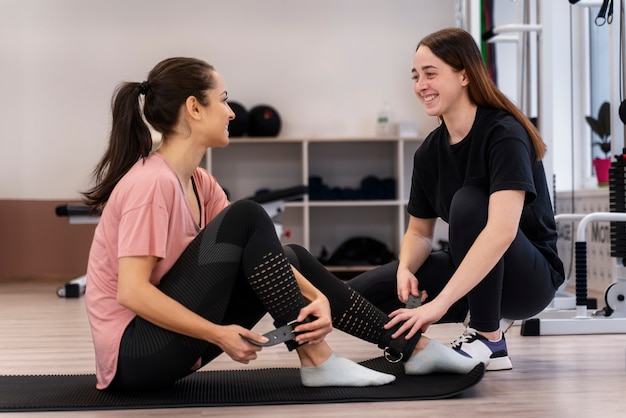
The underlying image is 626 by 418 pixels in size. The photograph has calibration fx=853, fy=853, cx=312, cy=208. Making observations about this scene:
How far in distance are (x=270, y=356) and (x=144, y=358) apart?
86cm

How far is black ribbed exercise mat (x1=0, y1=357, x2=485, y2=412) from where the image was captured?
1784 millimetres

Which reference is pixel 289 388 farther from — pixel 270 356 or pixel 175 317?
pixel 270 356

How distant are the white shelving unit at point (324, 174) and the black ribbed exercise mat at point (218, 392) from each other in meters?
4.05

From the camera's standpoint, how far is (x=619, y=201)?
3.26 m

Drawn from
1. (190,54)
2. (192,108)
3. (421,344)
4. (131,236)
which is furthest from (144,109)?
(190,54)

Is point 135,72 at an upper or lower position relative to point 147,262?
upper

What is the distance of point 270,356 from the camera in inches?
101

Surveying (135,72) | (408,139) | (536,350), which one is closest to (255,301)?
(536,350)

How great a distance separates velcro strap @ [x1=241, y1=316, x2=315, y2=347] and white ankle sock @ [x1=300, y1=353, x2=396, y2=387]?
6.9 inches

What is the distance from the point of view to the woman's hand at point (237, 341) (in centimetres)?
167

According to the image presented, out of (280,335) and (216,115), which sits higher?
(216,115)

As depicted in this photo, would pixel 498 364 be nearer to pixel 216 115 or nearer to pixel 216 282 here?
pixel 216 282

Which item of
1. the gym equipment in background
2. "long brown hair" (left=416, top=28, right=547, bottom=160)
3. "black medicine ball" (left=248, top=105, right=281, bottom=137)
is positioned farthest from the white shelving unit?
"long brown hair" (left=416, top=28, right=547, bottom=160)

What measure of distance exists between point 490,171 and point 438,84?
0.81 ft
